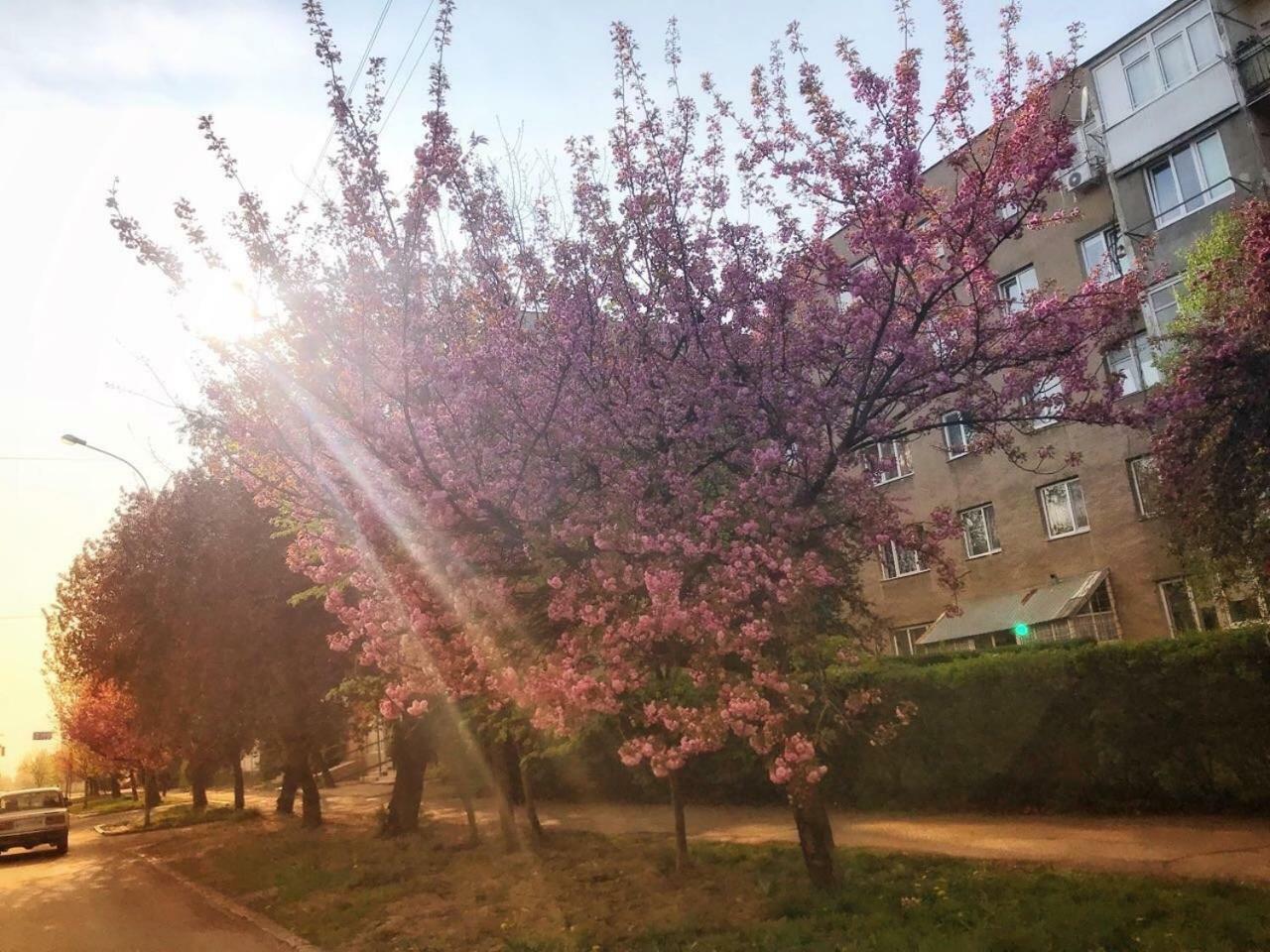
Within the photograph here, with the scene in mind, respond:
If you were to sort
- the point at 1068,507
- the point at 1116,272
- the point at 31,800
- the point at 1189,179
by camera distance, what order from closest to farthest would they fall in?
the point at 1116,272
the point at 1189,179
the point at 31,800
the point at 1068,507

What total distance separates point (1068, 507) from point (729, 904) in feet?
63.8

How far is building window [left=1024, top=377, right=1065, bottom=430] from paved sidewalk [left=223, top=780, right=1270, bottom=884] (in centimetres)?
365

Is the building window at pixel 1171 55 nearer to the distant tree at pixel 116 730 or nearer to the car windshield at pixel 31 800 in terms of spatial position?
the distant tree at pixel 116 730

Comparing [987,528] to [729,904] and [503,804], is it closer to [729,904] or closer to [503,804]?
[503,804]

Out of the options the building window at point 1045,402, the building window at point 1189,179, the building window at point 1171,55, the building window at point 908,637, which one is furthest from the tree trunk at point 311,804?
the building window at point 1171,55

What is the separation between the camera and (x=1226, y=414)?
880 cm

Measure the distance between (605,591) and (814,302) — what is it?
2.91 m

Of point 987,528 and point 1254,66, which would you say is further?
point 987,528

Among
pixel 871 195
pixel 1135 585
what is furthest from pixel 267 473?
pixel 1135 585

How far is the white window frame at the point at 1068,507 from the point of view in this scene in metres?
23.6

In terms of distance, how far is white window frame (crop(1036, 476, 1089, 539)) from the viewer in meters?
23.6

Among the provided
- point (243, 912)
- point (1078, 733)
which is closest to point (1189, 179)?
point (1078, 733)

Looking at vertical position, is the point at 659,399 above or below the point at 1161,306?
below

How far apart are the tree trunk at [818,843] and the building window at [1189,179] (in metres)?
18.1
